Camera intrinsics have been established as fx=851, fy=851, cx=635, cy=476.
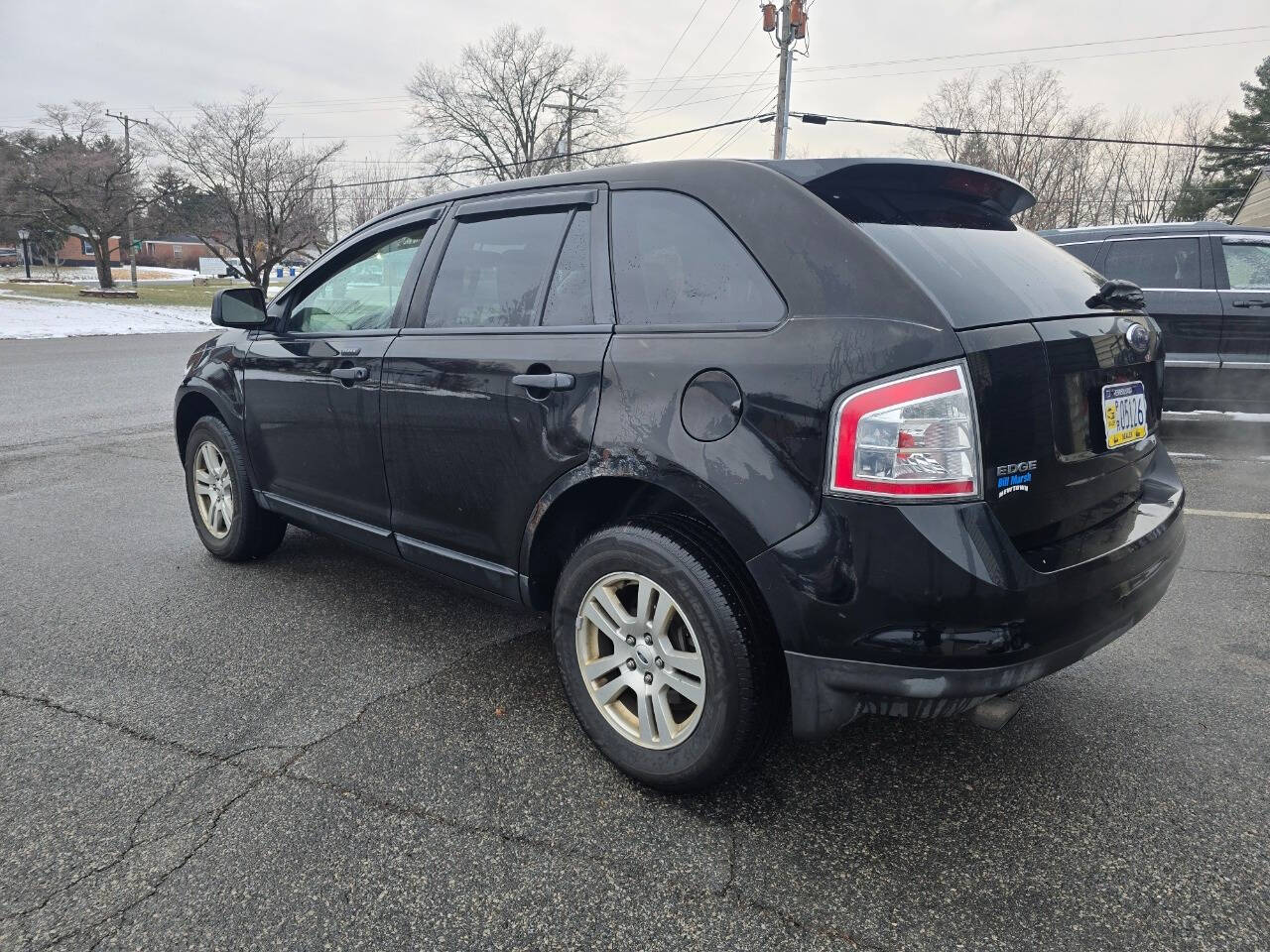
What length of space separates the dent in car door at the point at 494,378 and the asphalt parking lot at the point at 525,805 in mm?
594

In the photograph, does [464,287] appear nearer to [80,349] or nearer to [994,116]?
[80,349]

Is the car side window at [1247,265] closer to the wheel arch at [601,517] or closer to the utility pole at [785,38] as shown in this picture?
the wheel arch at [601,517]

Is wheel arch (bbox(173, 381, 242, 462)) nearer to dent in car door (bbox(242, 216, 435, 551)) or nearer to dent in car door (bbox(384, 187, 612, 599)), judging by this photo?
dent in car door (bbox(242, 216, 435, 551))

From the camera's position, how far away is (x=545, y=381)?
2.53 metres

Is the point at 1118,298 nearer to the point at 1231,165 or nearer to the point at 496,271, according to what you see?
the point at 496,271

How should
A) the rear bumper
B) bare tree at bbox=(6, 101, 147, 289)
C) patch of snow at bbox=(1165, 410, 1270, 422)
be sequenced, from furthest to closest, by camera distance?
bare tree at bbox=(6, 101, 147, 289) < patch of snow at bbox=(1165, 410, 1270, 422) < the rear bumper

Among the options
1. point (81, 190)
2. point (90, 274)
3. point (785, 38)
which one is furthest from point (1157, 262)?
point (90, 274)

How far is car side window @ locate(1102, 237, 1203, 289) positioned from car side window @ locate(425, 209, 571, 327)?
6.33 m

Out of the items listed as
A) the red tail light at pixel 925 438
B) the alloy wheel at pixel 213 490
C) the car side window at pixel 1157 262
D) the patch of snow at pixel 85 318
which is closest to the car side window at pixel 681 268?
the red tail light at pixel 925 438

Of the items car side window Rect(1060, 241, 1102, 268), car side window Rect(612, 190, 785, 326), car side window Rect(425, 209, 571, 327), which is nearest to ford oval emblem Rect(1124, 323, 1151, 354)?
car side window Rect(612, 190, 785, 326)

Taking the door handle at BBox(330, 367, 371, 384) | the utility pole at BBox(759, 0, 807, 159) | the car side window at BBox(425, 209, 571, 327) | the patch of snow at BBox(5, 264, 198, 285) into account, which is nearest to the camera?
the car side window at BBox(425, 209, 571, 327)

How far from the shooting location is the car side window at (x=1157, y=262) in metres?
7.20

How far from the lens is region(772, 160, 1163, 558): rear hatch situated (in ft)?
6.42

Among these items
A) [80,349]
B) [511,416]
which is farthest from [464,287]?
[80,349]
